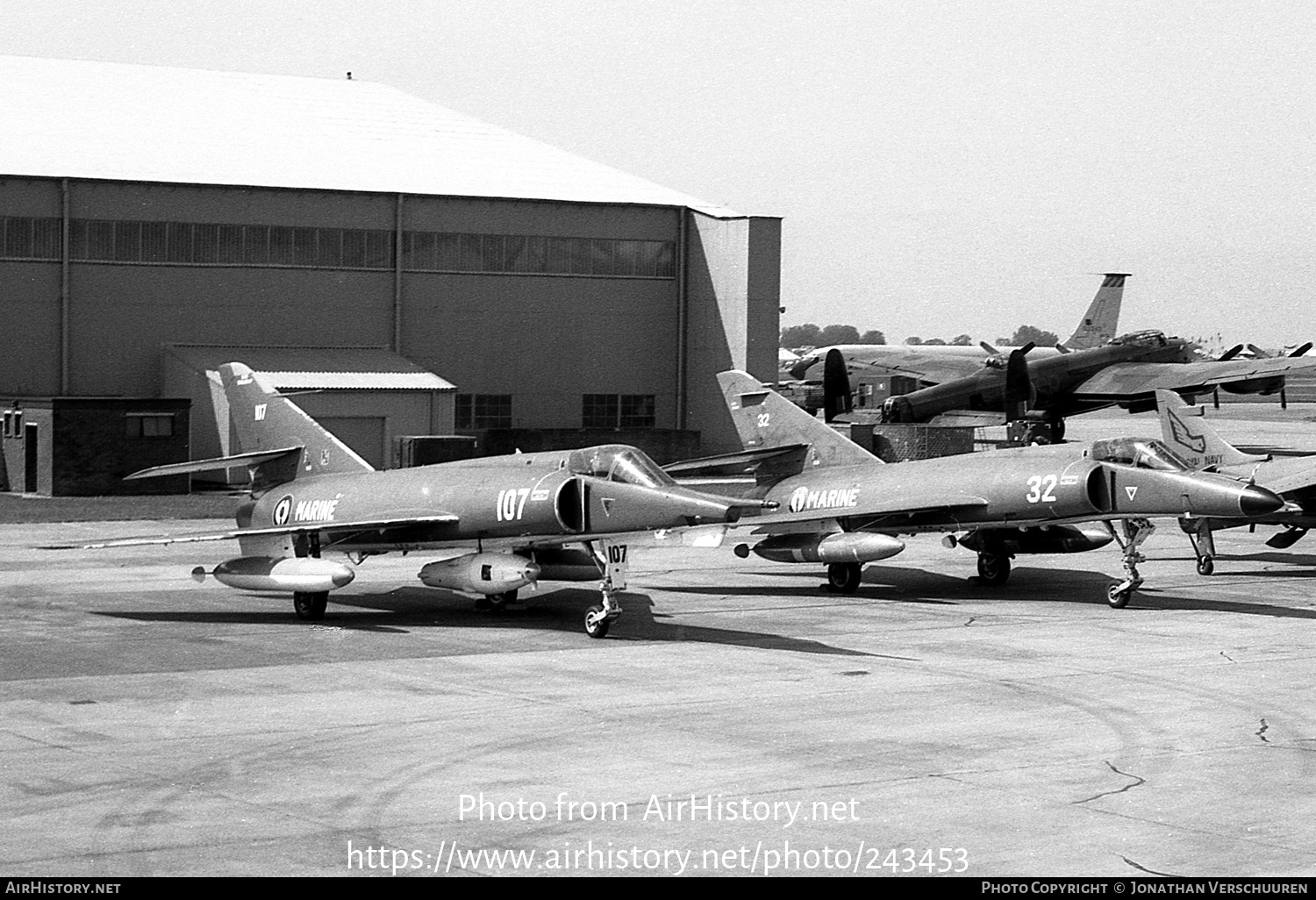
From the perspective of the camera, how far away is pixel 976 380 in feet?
193

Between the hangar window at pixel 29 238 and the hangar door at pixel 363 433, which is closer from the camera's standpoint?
the hangar window at pixel 29 238

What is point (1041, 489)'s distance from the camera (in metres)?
25.6

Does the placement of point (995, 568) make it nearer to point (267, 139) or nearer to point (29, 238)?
point (29, 238)

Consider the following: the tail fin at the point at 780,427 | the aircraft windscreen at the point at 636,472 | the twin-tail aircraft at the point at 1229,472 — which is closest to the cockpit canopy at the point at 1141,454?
the twin-tail aircraft at the point at 1229,472

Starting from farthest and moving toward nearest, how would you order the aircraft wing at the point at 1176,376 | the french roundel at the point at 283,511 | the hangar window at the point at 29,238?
the aircraft wing at the point at 1176,376 → the hangar window at the point at 29,238 → the french roundel at the point at 283,511

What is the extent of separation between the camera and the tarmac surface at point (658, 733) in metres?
11.3

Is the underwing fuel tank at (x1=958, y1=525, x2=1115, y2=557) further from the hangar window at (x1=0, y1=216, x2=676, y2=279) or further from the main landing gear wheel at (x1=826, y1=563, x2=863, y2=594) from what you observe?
the hangar window at (x1=0, y1=216, x2=676, y2=279)

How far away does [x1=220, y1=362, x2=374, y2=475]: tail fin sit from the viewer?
85.7 ft

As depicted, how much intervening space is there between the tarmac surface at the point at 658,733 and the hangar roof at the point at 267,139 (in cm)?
2673

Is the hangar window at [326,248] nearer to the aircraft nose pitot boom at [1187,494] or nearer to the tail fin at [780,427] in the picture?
the tail fin at [780,427]

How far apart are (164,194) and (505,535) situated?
3008 centimetres

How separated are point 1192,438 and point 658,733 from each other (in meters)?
20.4

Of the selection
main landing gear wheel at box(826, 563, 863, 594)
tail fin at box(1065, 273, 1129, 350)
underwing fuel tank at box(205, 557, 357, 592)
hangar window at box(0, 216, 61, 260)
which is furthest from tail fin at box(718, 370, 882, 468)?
tail fin at box(1065, 273, 1129, 350)

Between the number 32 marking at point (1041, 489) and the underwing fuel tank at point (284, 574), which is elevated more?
the number 32 marking at point (1041, 489)
